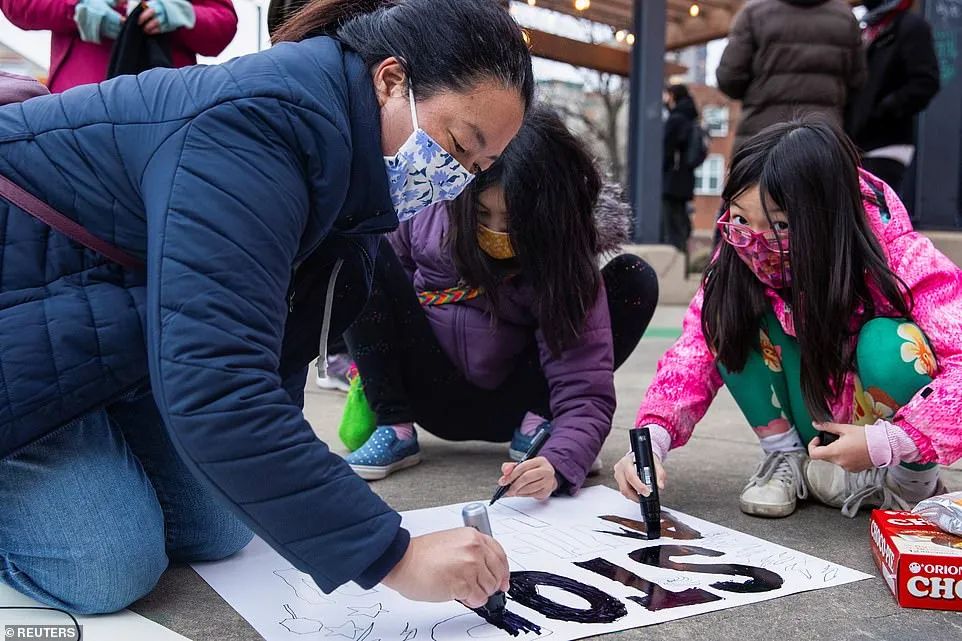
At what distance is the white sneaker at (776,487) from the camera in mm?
1628

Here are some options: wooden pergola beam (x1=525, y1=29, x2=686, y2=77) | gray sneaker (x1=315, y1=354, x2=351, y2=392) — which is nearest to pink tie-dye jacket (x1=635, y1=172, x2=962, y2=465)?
gray sneaker (x1=315, y1=354, x2=351, y2=392)

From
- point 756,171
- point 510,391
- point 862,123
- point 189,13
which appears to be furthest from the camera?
point 862,123

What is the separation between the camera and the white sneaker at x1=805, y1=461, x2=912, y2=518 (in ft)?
5.33

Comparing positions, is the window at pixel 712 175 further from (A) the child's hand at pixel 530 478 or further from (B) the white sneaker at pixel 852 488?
(A) the child's hand at pixel 530 478

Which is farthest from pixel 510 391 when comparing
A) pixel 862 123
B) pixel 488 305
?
pixel 862 123

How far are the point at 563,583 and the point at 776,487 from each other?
1.75 feet

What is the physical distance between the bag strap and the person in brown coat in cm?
271

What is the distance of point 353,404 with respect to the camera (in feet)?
6.93

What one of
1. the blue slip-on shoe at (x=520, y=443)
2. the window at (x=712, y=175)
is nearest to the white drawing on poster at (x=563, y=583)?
the blue slip-on shoe at (x=520, y=443)

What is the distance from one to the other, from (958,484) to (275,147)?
4.90 feet

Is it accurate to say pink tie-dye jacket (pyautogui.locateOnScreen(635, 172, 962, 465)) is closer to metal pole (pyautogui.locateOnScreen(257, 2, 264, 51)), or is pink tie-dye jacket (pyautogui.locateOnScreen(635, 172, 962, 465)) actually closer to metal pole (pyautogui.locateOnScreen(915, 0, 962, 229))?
metal pole (pyautogui.locateOnScreen(257, 2, 264, 51))

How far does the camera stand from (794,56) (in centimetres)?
337

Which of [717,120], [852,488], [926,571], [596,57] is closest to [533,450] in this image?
[852,488]

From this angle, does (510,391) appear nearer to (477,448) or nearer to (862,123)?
(477,448)
